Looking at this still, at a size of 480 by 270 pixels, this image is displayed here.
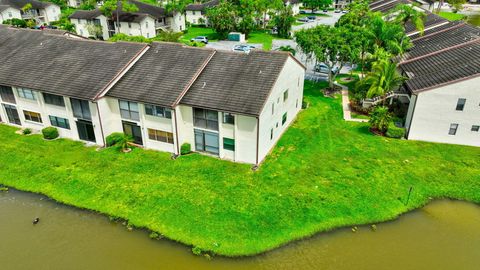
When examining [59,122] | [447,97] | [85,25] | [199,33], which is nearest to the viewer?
[447,97]

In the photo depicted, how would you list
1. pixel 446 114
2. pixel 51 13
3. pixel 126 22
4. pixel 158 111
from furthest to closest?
1. pixel 51 13
2. pixel 126 22
3. pixel 446 114
4. pixel 158 111

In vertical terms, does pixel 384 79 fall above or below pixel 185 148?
above

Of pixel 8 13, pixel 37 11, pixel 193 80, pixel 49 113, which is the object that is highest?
pixel 193 80

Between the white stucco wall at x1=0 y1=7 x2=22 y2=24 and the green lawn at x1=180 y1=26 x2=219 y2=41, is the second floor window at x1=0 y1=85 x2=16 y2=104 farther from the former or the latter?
the white stucco wall at x1=0 y1=7 x2=22 y2=24

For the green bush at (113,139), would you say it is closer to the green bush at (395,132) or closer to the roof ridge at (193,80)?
the roof ridge at (193,80)

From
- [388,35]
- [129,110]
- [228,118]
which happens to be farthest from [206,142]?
[388,35]

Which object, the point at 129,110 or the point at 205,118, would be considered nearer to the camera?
the point at 205,118

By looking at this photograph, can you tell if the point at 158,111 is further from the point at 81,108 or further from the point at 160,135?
the point at 81,108

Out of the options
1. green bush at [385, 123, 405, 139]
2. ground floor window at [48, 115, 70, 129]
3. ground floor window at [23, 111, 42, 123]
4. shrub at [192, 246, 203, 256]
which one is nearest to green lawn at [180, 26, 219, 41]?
ground floor window at [23, 111, 42, 123]
